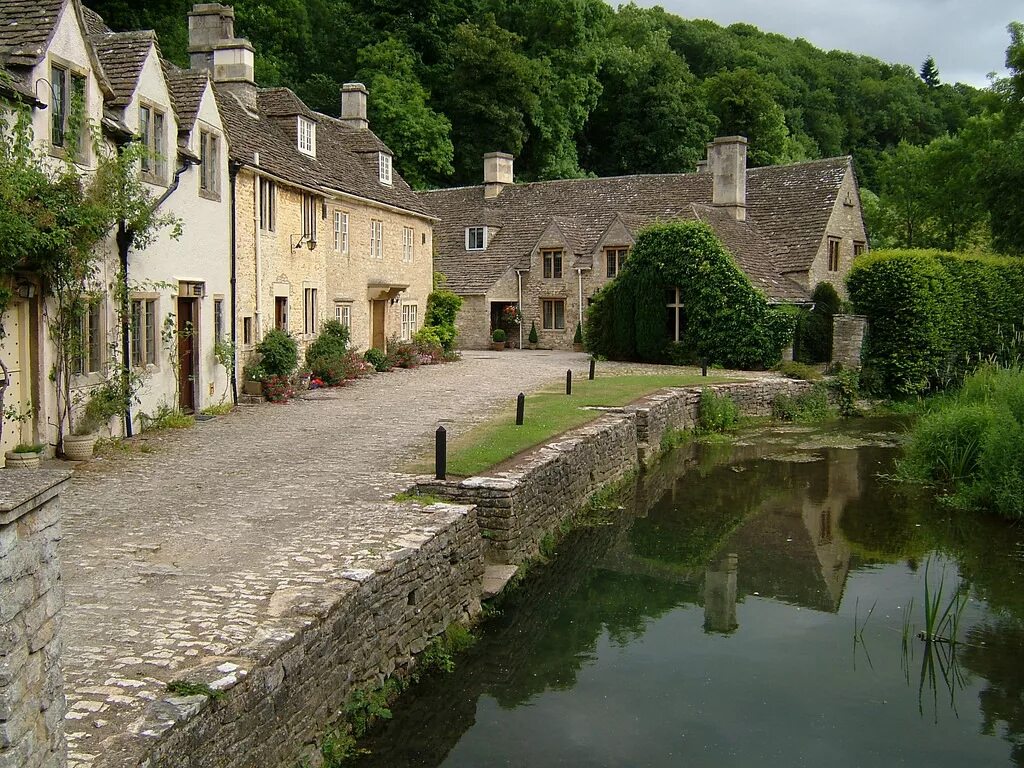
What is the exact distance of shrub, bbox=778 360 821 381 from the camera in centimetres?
3145

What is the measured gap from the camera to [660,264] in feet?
117

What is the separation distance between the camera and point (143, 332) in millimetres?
18016

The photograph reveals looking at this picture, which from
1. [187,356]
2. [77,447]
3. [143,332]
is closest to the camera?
[77,447]

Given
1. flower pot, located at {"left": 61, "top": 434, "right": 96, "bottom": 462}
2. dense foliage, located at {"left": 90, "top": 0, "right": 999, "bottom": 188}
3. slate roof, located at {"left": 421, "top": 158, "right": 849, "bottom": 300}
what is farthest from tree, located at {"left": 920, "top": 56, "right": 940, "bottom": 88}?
flower pot, located at {"left": 61, "top": 434, "right": 96, "bottom": 462}

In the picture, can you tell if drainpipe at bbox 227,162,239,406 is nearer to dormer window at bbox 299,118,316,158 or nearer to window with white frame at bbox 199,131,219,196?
window with white frame at bbox 199,131,219,196

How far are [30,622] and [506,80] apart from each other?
53639 millimetres

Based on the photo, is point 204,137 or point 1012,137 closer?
point 204,137

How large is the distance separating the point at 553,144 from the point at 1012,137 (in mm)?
27135

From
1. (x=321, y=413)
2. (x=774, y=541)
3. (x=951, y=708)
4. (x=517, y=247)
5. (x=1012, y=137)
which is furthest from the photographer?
(x=517, y=247)

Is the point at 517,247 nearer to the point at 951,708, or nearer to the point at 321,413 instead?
the point at 321,413

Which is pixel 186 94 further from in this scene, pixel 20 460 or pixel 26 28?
pixel 20 460

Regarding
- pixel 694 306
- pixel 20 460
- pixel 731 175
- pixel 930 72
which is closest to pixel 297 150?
pixel 694 306

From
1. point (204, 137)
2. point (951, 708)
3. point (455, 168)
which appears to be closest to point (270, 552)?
point (951, 708)

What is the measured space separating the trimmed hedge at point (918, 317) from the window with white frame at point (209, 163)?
854 inches
